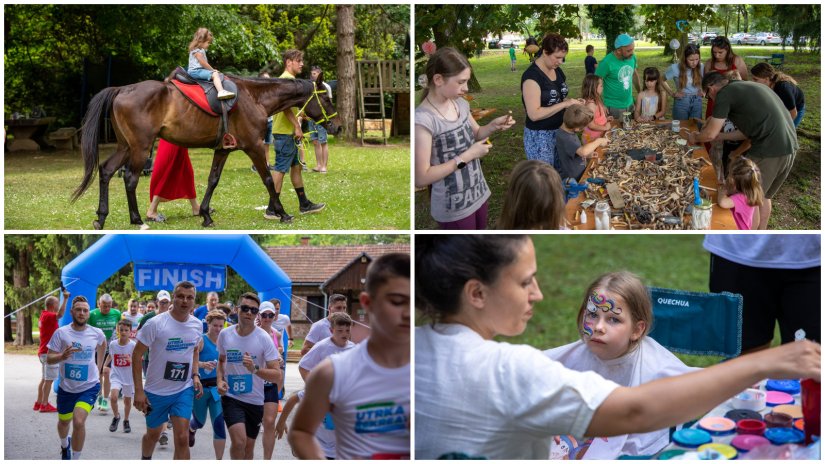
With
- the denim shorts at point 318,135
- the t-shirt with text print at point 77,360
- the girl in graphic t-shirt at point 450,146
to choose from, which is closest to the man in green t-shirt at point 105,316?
the t-shirt with text print at point 77,360

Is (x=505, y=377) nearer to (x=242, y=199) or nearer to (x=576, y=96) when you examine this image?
(x=576, y=96)

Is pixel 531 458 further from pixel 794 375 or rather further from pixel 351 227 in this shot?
pixel 351 227

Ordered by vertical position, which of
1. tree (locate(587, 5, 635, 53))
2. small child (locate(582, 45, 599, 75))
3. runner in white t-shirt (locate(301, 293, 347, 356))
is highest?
tree (locate(587, 5, 635, 53))

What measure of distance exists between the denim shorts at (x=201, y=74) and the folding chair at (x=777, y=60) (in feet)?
10.6

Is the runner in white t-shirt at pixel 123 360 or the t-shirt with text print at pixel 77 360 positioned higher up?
the t-shirt with text print at pixel 77 360

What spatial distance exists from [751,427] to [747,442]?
10 centimetres

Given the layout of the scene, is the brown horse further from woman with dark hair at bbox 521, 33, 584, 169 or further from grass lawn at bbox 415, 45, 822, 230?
woman with dark hair at bbox 521, 33, 584, 169

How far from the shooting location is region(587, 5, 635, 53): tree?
183 inches

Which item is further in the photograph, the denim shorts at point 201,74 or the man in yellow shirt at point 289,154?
the man in yellow shirt at point 289,154

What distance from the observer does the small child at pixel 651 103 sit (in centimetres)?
519

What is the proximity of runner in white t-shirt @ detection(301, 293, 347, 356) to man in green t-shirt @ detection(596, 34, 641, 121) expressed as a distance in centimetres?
182


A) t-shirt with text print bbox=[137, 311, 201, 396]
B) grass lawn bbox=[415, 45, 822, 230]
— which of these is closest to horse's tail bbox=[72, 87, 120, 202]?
t-shirt with text print bbox=[137, 311, 201, 396]

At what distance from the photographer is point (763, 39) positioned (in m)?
5.00

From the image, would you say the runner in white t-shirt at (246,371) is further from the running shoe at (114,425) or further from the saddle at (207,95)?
the running shoe at (114,425)
